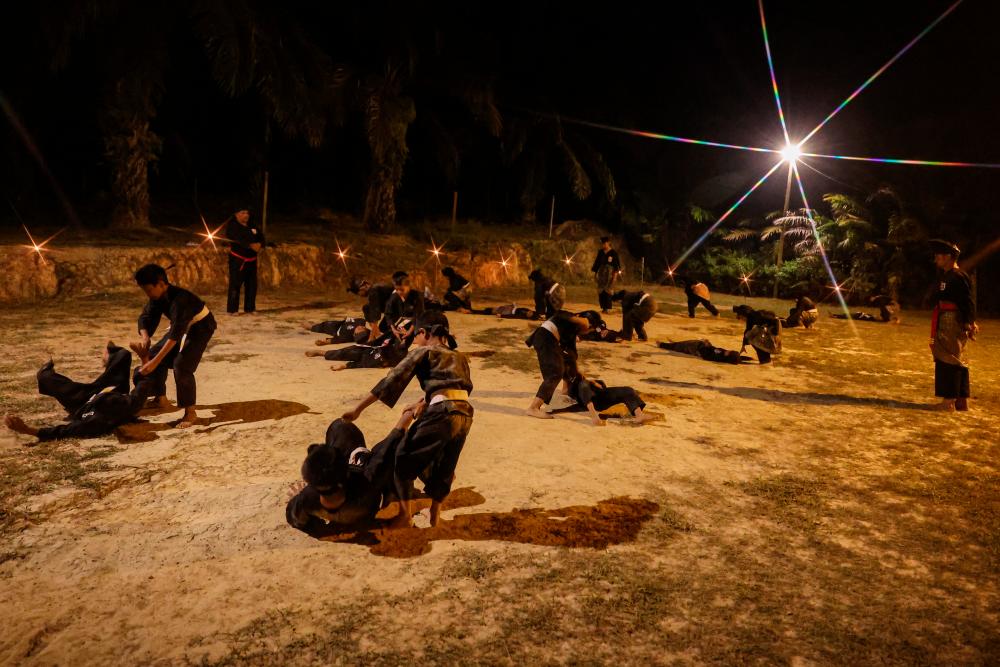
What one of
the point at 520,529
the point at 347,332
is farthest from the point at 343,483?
the point at 347,332

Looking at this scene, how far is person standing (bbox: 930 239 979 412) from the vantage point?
319 inches

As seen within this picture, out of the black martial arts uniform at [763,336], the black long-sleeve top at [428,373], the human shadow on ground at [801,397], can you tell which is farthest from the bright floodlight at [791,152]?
the black long-sleeve top at [428,373]

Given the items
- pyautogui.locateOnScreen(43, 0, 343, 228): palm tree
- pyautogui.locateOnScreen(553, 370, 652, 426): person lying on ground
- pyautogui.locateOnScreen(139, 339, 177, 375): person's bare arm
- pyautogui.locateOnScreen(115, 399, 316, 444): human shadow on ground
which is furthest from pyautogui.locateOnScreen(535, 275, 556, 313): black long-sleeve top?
pyautogui.locateOnScreen(139, 339, 177, 375): person's bare arm

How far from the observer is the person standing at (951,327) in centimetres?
809

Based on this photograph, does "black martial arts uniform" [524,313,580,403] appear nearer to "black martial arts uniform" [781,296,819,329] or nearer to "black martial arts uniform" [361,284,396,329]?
"black martial arts uniform" [361,284,396,329]

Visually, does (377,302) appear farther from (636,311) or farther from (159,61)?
(159,61)

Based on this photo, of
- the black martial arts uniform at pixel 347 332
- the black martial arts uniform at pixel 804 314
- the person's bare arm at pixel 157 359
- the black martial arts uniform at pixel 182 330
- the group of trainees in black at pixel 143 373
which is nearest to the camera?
the group of trainees in black at pixel 143 373

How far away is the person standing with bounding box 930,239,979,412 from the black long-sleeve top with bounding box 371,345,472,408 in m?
6.22

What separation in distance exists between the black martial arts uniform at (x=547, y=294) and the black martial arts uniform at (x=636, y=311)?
1141mm

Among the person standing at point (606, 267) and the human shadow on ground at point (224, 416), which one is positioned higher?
the person standing at point (606, 267)

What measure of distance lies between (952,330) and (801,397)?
1821mm

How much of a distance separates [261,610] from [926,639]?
10.8ft

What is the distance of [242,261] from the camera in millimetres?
12719

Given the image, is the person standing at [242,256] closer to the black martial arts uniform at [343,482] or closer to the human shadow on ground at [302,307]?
the human shadow on ground at [302,307]
